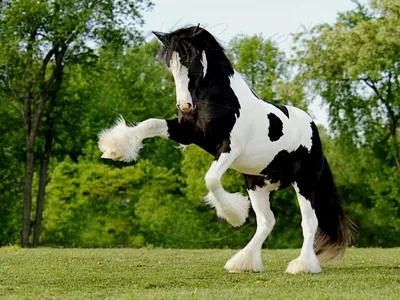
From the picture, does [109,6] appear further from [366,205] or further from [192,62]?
[192,62]

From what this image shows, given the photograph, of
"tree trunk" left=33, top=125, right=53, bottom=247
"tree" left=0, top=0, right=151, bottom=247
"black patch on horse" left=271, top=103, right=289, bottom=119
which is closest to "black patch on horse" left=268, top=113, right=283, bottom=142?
"black patch on horse" left=271, top=103, right=289, bottom=119

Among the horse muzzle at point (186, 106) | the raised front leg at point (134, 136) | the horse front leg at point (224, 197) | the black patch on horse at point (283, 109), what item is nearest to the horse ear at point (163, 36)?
the horse muzzle at point (186, 106)

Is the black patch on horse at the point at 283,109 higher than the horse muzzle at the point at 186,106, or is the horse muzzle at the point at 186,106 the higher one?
the black patch on horse at the point at 283,109

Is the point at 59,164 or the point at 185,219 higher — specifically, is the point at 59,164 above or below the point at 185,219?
above

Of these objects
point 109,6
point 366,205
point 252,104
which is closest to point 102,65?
point 109,6

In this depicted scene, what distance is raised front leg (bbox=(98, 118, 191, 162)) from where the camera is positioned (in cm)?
A: 849

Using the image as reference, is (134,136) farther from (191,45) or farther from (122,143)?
(191,45)

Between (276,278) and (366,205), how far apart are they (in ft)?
Result: 100

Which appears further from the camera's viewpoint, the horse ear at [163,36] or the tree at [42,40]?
the tree at [42,40]

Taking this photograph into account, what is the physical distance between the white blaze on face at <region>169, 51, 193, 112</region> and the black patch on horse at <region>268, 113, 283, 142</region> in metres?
1.21

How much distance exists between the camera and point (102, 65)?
101 ft

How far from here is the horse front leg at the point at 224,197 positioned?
809cm

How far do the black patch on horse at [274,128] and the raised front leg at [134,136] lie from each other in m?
1.03

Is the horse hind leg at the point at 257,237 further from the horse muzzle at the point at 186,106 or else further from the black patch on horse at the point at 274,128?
the horse muzzle at the point at 186,106
